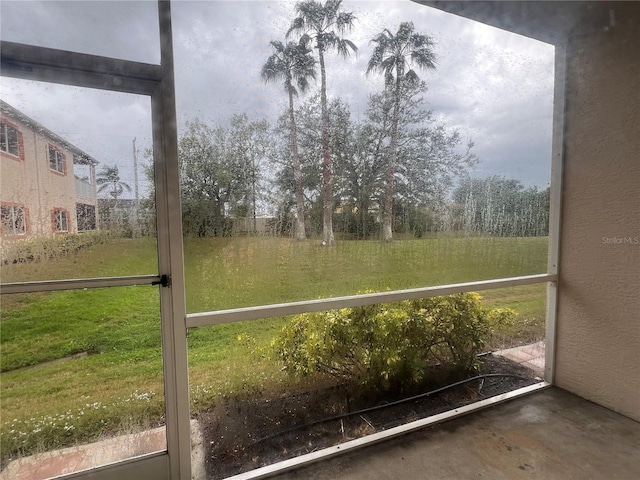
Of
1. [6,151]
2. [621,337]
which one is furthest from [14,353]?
[621,337]

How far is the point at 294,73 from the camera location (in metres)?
1.66

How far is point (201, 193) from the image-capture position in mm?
1519

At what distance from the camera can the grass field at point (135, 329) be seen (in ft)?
4.25

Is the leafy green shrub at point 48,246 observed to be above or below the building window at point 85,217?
below

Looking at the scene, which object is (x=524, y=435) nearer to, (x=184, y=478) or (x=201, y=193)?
(x=184, y=478)

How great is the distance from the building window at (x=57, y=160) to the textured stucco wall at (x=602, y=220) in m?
3.17

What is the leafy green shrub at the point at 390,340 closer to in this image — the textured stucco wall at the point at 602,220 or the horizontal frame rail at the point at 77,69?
the textured stucco wall at the point at 602,220

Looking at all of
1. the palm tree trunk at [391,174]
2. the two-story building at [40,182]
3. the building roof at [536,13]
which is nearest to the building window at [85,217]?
the two-story building at [40,182]

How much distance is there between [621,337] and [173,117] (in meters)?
3.10

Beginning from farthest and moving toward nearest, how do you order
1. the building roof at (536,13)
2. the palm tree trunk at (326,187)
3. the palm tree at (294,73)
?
the building roof at (536,13) < the palm tree trunk at (326,187) < the palm tree at (294,73)

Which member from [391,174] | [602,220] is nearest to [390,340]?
[391,174]

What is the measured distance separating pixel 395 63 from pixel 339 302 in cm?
148

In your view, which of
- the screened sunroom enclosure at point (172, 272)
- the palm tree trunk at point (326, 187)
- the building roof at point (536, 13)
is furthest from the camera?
the building roof at point (536, 13)

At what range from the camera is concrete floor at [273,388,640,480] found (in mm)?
1631
